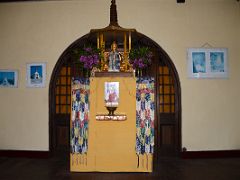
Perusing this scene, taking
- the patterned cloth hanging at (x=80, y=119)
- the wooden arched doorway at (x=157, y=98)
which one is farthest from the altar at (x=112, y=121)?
the wooden arched doorway at (x=157, y=98)

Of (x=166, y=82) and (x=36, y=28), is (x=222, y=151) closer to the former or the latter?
(x=166, y=82)

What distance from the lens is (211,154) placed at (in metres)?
5.90

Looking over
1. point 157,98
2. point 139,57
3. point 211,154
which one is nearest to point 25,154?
point 157,98

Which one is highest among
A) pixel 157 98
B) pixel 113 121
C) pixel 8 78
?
pixel 8 78

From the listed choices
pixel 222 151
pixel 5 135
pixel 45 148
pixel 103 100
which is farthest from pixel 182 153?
pixel 5 135

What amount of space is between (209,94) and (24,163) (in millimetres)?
3982

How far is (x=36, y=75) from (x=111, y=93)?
2.25 meters

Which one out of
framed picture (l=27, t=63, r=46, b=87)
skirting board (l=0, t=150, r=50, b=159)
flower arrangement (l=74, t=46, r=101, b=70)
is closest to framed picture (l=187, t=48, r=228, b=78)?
flower arrangement (l=74, t=46, r=101, b=70)

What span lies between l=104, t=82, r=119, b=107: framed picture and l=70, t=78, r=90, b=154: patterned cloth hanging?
32 cm

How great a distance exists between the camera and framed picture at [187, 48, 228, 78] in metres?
5.98

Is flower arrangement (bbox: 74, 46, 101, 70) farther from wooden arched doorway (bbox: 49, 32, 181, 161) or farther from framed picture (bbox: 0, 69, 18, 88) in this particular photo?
framed picture (bbox: 0, 69, 18, 88)

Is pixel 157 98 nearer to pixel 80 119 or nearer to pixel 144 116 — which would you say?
pixel 144 116

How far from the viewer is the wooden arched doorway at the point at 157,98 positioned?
20.0 feet

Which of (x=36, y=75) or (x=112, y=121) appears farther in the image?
(x=36, y=75)
